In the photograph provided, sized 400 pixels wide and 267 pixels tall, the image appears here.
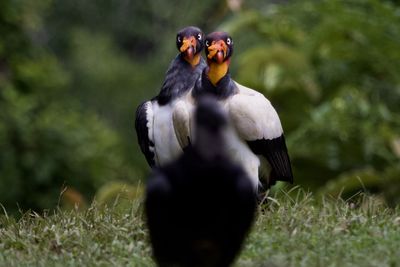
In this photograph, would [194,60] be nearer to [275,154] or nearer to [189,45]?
[189,45]

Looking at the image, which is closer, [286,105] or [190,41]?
[190,41]

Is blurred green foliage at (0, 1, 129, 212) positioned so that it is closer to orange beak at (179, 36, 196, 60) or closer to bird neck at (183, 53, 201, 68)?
bird neck at (183, 53, 201, 68)

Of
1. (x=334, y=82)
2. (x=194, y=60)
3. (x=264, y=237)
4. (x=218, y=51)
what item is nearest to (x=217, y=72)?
(x=218, y=51)

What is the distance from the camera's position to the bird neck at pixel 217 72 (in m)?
9.02

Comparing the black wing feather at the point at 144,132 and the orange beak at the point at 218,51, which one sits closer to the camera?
the orange beak at the point at 218,51

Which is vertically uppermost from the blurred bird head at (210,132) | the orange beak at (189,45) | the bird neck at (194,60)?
the blurred bird head at (210,132)

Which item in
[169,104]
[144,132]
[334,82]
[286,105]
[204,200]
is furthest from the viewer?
[334,82]

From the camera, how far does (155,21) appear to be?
32812 mm

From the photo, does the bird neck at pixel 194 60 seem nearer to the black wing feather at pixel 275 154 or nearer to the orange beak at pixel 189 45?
the orange beak at pixel 189 45

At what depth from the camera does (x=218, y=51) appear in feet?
29.5

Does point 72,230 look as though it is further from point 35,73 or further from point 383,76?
point 35,73

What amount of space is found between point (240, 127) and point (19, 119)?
11407 millimetres

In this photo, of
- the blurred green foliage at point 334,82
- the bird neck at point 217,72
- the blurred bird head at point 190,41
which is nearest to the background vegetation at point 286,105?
the blurred green foliage at point 334,82

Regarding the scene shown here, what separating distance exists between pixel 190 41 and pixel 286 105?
804 centimetres
